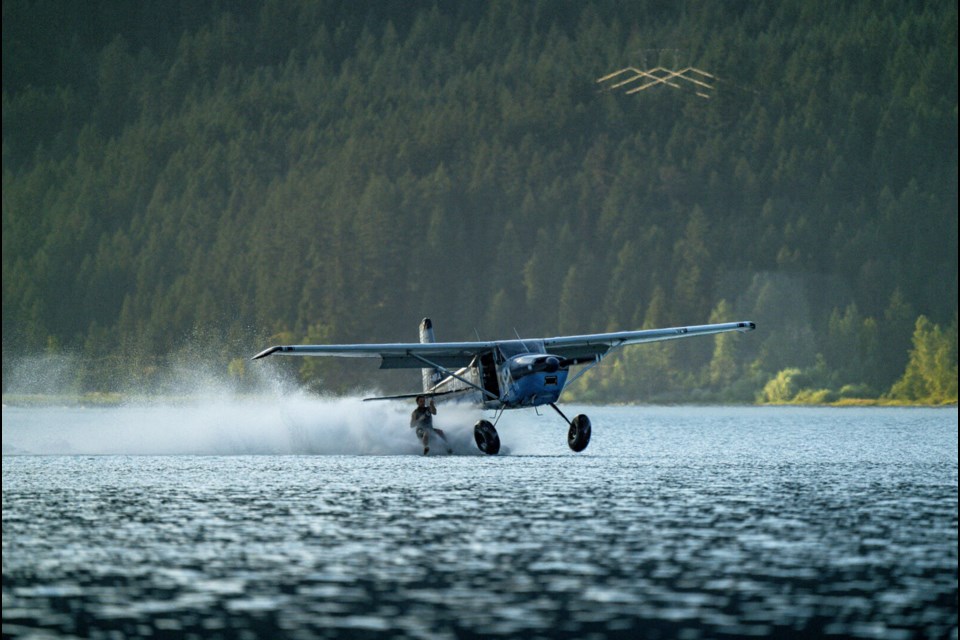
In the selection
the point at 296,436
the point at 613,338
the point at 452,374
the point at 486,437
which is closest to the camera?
the point at 486,437

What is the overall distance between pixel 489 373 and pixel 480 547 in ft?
52.0

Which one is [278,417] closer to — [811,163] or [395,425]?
[395,425]

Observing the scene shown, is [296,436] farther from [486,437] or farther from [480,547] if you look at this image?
[480,547]

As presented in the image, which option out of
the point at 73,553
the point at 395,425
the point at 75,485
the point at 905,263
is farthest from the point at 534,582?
the point at 905,263

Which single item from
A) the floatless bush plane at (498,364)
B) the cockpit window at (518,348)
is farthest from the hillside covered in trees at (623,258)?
the cockpit window at (518,348)

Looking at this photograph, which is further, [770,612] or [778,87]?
[778,87]

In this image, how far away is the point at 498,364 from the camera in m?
33.6

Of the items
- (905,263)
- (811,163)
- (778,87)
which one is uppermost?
(778,87)

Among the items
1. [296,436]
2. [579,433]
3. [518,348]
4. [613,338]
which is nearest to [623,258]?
[296,436]

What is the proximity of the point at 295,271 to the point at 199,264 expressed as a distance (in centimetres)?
2244

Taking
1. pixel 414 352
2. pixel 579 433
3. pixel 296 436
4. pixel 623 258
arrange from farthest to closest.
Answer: pixel 623 258 < pixel 296 436 < pixel 414 352 < pixel 579 433

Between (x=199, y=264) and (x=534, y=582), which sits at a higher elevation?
(x=199, y=264)

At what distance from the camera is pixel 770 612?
13.9 m

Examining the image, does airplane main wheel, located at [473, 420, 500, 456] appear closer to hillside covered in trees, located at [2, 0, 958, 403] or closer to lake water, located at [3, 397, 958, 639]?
lake water, located at [3, 397, 958, 639]
